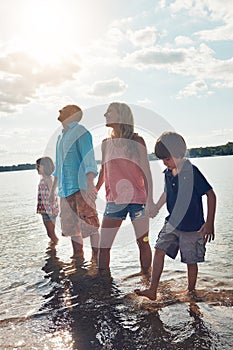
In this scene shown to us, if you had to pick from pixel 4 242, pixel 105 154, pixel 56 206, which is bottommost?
pixel 4 242

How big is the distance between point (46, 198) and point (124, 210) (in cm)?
329

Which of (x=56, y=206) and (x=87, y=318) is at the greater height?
(x=56, y=206)

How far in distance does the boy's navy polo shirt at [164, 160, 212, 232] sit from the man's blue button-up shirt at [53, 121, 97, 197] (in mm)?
1668

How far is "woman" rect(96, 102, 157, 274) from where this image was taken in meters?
5.05

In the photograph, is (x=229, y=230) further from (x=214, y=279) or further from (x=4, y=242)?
(x=4, y=242)

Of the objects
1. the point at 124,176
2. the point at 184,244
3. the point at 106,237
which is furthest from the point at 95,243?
the point at 184,244

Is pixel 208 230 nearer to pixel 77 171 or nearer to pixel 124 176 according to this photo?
pixel 124 176

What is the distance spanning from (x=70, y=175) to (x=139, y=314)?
252 cm

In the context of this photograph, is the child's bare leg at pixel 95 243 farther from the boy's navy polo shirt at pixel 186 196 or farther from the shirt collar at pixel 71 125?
the boy's navy polo shirt at pixel 186 196

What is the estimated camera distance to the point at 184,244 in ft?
14.0

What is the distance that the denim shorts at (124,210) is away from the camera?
5129mm

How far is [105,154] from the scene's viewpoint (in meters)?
5.30

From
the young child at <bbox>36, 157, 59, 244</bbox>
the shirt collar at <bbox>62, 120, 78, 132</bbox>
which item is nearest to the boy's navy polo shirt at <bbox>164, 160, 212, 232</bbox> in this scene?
the shirt collar at <bbox>62, 120, 78, 132</bbox>

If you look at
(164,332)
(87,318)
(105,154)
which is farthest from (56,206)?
(164,332)
